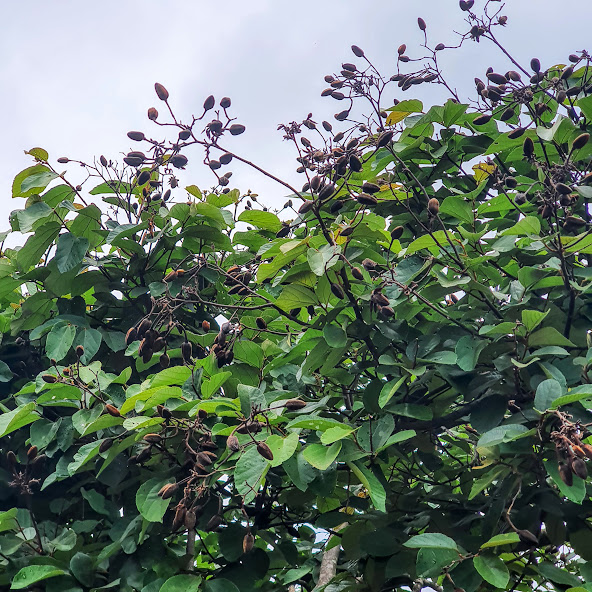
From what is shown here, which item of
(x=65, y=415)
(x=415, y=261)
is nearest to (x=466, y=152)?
(x=415, y=261)

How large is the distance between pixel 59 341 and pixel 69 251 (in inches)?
13.3

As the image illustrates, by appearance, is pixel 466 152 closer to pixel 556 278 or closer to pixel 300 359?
pixel 556 278

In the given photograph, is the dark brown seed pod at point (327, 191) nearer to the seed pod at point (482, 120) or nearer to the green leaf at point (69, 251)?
the seed pod at point (482, 120)

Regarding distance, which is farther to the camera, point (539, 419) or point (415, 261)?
point (415, 261)

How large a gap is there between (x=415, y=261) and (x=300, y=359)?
0.48m

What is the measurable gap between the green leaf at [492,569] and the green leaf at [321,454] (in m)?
0.42

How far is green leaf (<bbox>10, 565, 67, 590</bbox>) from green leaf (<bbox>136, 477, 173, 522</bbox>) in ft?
1.04

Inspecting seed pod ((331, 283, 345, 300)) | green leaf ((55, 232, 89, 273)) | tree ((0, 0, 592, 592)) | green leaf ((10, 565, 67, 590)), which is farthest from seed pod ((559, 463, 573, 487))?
green leaf ((55, 232, 89, 273))

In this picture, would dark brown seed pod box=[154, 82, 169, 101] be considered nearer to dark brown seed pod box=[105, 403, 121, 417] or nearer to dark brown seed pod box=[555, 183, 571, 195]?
dark brown seed pod box=[105, 403, 121, 417]

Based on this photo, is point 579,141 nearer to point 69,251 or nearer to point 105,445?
point 105,445

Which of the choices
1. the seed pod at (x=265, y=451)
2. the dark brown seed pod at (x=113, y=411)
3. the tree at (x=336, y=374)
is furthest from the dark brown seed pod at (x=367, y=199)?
the dark brown seed pod at (x=113, y=411)

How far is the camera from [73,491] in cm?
246

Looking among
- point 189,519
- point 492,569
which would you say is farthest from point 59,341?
point 492,569

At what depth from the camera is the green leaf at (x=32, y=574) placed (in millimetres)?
1927
